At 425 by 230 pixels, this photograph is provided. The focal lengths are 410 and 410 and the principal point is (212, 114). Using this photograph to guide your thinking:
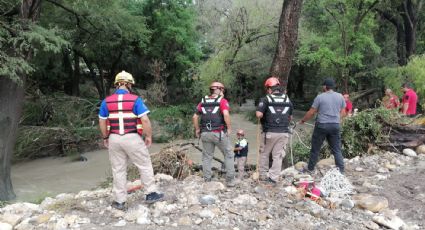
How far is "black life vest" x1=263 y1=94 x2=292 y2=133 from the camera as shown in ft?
21.9

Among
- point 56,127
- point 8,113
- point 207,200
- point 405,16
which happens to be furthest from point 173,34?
point 207,200

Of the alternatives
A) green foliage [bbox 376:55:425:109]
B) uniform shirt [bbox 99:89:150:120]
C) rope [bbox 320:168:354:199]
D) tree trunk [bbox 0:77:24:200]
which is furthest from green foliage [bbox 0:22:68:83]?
green foliage [bbox 376:55:425:109]

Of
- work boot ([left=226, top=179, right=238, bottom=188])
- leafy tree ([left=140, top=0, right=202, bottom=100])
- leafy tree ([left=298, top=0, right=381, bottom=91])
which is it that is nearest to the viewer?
work boot ([left=226, top=179, right=238, bottom=188])

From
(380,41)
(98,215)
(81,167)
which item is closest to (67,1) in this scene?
(81,167)

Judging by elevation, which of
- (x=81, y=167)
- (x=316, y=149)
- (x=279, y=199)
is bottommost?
(x=81, y=167)

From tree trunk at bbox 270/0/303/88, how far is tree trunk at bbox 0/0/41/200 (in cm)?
669

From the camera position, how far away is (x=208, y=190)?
20.2 ft

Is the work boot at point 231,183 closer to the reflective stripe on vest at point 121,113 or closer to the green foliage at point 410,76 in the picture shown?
the reflective stripe on vest at point 121,113

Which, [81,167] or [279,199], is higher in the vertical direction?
[279,199]

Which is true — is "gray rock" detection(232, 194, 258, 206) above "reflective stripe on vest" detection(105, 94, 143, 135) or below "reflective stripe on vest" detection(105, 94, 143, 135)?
below

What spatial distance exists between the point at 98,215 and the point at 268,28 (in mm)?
18954

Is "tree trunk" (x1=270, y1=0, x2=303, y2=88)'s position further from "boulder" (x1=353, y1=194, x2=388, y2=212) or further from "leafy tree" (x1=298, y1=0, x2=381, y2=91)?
"leafy tree" (x1=298, y1=0, x2=381, y2=91)

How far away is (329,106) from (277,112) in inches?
41.5

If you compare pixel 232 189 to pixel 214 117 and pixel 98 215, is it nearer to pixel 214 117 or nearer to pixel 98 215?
pixel 214 117
